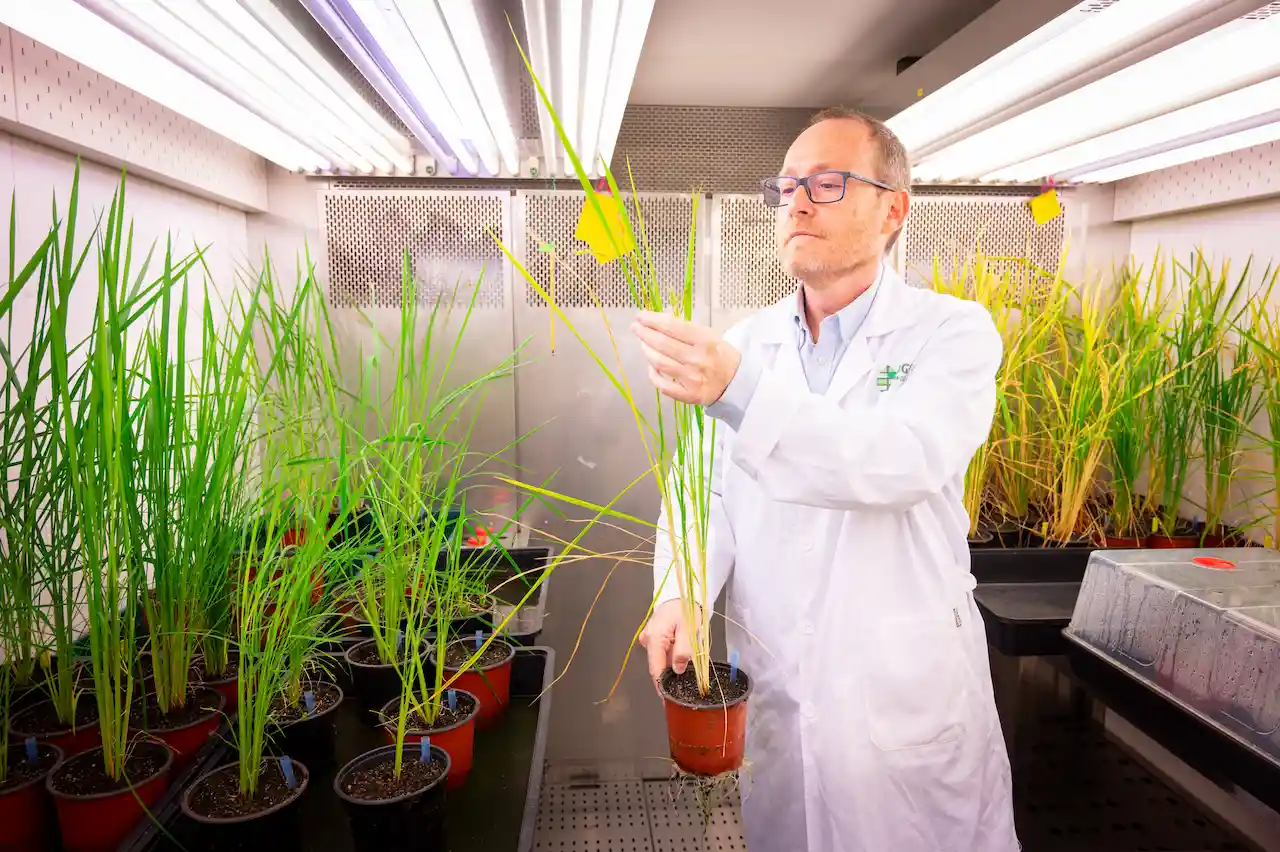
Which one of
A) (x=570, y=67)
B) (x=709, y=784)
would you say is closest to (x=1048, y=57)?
(x=570, y=67)

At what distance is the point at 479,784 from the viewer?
3.46 ft

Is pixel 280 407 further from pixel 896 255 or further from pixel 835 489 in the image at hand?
pixel 896 255

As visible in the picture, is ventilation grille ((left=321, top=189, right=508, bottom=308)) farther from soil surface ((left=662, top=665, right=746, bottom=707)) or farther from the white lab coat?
soil surface ((left=662, top=665, right=746, bottom=707))

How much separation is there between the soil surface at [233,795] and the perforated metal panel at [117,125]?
1065 mm

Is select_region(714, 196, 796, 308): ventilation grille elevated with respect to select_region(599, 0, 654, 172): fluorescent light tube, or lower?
lower

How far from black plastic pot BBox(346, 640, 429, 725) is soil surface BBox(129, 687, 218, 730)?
0.21 m

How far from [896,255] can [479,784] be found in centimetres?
198

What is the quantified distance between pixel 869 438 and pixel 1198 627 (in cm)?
67

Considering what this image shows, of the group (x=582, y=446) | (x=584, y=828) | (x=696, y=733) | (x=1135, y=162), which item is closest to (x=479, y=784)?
(x=696, y=733)

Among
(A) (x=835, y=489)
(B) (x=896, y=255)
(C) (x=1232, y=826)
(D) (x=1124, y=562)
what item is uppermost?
(B) (x=896, y=255)

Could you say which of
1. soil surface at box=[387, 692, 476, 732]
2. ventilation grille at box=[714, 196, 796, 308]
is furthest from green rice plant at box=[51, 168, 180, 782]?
ventilation grille at box=[714, 196, 796, 308]

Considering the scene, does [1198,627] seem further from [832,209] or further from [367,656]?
[367,656]

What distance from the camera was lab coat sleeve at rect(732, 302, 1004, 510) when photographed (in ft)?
3.01

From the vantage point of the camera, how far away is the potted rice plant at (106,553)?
2.53ft
